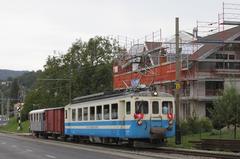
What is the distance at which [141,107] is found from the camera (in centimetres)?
2886

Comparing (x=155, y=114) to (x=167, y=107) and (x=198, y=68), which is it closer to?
(x=167, y=107)

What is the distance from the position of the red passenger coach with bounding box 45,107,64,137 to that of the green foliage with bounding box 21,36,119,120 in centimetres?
3125

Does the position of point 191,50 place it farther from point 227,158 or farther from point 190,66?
point 227,158

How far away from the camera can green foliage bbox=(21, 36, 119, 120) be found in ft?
275

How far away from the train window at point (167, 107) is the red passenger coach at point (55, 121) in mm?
15470

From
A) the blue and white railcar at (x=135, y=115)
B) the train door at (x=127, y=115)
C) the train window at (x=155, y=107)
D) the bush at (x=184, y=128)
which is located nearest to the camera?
the blue and white railcar at (x=135, y=115)

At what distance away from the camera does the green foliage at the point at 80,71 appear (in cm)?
8381

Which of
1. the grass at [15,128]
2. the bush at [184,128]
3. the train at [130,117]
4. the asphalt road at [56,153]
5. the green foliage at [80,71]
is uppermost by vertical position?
the green foliage at [80,71]

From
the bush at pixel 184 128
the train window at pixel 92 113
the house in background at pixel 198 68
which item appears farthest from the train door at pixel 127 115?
the house in background at pixel 198 68

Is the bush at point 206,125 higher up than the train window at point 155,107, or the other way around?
the train window at point 155,107

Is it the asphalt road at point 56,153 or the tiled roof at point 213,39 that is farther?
the tiled roof at point 213,39

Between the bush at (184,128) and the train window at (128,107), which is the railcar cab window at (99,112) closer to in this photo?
the train window at (128,107)

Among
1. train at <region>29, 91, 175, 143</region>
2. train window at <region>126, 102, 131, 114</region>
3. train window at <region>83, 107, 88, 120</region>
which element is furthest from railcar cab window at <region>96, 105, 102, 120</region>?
train window at <region>126, 102, 131, 114</region>

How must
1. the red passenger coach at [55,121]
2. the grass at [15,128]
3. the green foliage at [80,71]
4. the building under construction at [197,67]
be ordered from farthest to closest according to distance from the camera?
the grass at [15,128] → the green foliage at [80,71] → the building under construction at [197,67] → the red passenger coach at [55,121]
